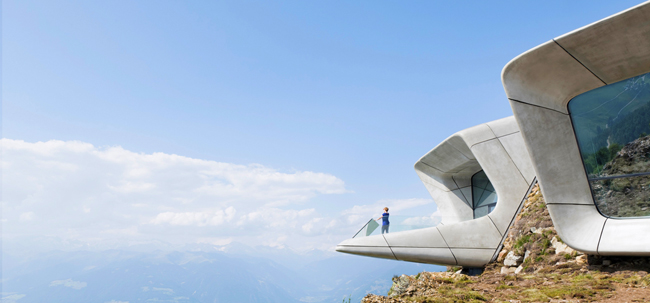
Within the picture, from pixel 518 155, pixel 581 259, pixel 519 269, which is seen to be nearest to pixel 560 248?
pixel 581 259

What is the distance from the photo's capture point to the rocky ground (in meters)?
8.59

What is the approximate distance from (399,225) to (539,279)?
615cm

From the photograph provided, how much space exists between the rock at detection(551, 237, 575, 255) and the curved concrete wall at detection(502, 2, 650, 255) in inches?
45.2

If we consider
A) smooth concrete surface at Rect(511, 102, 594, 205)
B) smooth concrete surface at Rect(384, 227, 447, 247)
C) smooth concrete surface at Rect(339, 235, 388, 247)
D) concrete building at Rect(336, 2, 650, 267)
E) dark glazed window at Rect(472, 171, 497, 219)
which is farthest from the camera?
dark glazed window at Rect(472, 171, 497, 219)

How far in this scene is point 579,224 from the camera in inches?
452

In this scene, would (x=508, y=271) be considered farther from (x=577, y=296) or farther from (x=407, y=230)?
(x=577, y=296)

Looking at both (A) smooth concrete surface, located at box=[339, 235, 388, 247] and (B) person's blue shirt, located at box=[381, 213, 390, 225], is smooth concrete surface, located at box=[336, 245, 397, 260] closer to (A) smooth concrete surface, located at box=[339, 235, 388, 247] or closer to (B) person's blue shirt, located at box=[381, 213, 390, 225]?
(A) smooth concrete surface, located at box=[339, 235, 388, 247]

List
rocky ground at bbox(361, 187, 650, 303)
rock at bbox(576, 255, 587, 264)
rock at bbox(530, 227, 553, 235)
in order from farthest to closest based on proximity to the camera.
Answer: rock at bbox(530, 227, 553, 235) → rock at bbox(576, 255, 587, 264) → rocky ground at bbox(361, 187, 650, 303)

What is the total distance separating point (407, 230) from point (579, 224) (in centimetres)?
652

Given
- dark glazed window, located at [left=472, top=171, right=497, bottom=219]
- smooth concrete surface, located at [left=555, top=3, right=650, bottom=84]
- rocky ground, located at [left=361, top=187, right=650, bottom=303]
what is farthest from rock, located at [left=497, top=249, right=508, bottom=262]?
smooth concrete surface, located at [left=555, top=3, right=650, bottom=84]

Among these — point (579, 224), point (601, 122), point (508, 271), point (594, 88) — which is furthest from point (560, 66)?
point (508, 271)

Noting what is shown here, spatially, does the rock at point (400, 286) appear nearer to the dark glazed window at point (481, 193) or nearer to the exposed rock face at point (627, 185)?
the exposed rock face at point (627, 185)

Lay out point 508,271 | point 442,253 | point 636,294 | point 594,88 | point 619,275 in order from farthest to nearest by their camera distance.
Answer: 1. point 442,253
2. point 508,271
3. point 594,88
4. point 619,275
5. point 636,294

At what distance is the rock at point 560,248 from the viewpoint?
12398 millimetres
